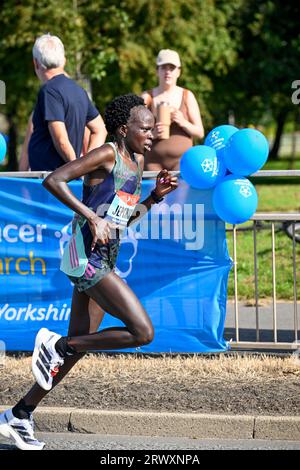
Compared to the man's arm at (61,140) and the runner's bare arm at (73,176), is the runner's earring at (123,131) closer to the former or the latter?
the runner's bare arm at (73,176)

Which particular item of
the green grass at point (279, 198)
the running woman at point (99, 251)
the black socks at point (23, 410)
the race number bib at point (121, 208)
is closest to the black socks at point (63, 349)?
the running woman at point (99, 251)

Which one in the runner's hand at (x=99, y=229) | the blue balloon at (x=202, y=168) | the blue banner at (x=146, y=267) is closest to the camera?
the runner's hand at (x=99, y=229)

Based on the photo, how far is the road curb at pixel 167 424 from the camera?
19.6 feet

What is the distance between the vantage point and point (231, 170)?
23.7ft

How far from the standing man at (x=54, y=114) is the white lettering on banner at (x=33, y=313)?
3.83ft

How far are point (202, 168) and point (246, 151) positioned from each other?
0.34 metres

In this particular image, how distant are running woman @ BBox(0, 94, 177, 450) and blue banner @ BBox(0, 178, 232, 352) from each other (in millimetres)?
1655

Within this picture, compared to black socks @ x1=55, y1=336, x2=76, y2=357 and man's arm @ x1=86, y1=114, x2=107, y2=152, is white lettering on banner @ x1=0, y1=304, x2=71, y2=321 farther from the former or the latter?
black socks @ x1=55, y1=336, x2=76, y2=357

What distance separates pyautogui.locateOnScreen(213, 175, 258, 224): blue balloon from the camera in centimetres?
703

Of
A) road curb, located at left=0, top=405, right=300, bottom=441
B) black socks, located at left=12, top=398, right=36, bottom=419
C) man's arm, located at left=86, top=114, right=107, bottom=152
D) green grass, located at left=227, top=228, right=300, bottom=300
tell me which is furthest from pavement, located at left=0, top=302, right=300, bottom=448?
green grass, located at left=227, top=228, right=300, bottom=300

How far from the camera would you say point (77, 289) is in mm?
5809
